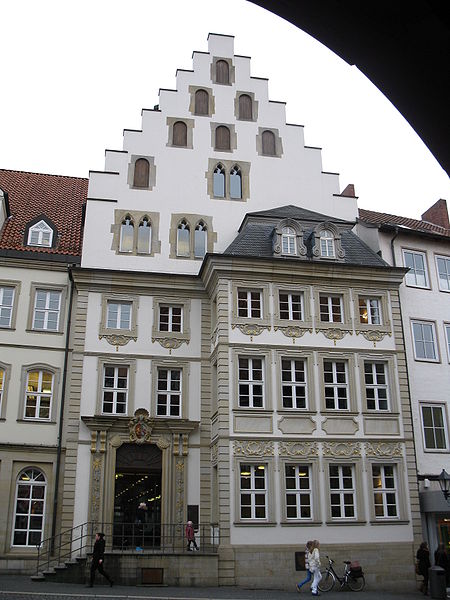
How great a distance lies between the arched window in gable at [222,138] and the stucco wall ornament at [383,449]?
1429 cm

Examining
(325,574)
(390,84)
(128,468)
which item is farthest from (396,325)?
(390,84)

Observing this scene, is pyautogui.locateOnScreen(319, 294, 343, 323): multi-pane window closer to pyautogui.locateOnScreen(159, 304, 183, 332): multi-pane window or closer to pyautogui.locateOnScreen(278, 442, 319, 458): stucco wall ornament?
pyautogui.locateOnScreen(278, 442, 319, 458): stucco wall ornament

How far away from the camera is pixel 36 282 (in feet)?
92.6

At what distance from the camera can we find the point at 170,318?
28422 millimetres

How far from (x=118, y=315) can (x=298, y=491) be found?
9.72 metres

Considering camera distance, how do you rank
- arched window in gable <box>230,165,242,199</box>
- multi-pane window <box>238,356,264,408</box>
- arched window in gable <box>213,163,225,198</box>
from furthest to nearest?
arched window in gable <box>230,165,242,199</box>, arched window in gable <box>213,163,225,198</box>, multi-pane window <box>238,356,264,408</box>

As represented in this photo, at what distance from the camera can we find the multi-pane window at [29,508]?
24.9m

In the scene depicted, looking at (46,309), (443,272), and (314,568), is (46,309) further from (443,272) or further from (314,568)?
(443,272)

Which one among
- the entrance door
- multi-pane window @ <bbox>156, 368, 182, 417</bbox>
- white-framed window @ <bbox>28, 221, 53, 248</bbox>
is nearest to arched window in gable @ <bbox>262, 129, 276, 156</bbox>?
white-framed window @ <bbox>28, 221, 53, 248</bbox>

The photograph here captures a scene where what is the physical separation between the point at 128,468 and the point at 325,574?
7.91m

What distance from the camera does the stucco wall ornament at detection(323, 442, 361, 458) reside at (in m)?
25.6

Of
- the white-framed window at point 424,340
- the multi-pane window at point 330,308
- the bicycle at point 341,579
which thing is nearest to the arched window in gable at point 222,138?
the multi-pane window at point 330,308

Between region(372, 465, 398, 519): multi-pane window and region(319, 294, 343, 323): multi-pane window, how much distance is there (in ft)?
19.0

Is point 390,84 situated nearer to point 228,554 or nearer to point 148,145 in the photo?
point 228,554
